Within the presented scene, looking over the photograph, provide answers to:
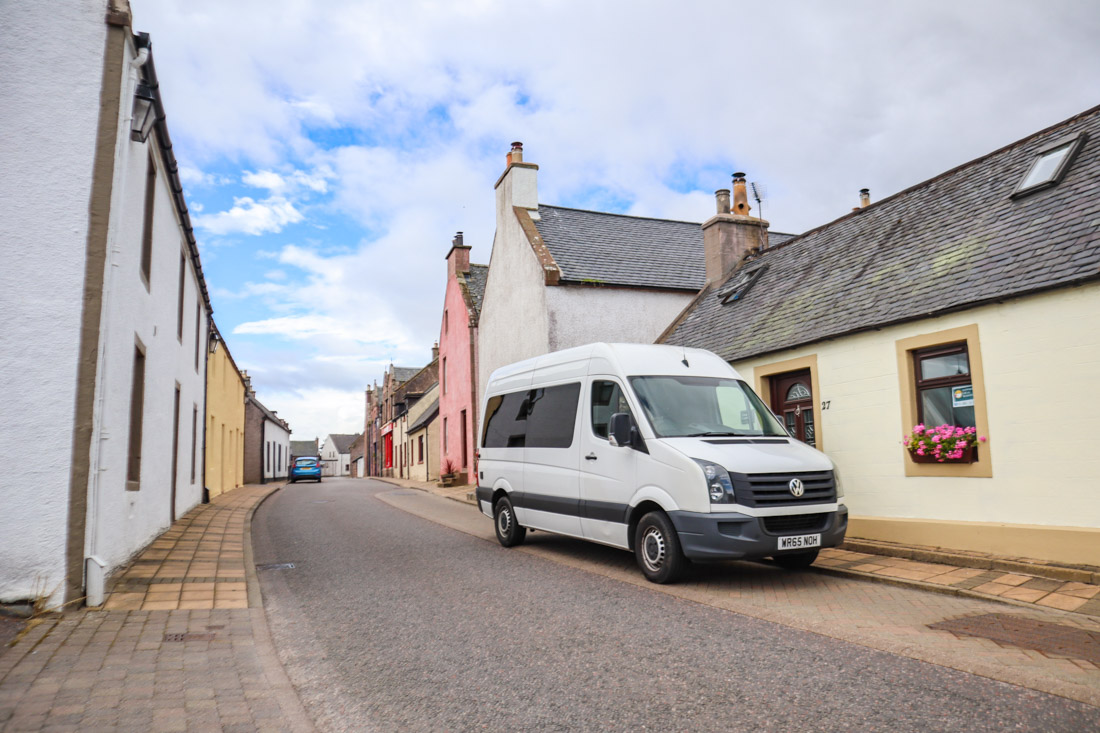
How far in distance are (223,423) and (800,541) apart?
20.1 m

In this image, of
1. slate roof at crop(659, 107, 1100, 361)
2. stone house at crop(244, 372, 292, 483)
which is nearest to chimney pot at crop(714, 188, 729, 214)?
slate roof at crop(659, 107, 1100, 361)

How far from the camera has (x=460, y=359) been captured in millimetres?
26578

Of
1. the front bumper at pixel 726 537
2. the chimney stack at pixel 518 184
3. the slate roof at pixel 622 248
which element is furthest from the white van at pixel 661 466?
the chimney stack at pixel 518 184

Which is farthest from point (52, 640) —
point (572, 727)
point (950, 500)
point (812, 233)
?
point (812, 233)

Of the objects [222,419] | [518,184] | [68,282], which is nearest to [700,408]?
[68,282]

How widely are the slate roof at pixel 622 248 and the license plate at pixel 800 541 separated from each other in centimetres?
1159

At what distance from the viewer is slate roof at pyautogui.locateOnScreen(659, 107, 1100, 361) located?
8.48 m

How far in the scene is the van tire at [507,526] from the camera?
10.6 meters

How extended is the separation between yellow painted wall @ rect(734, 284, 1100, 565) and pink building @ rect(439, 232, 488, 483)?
1499 cm

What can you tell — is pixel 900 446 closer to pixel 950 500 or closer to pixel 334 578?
pixel 950 500

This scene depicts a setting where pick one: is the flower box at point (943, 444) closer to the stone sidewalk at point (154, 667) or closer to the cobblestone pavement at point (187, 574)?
the stone sidewalk at point (154, 667)

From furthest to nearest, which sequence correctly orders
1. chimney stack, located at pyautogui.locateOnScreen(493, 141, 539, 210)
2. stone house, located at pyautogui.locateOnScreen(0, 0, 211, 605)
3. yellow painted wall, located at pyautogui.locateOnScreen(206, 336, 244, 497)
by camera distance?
1. chimney stack, located at pyautogui.locateOnScreen(493, 141, 539, 210)
2. yellow painted wall, located at pyautogui.locateOnScreen(206, 336, 244, 497)
3. stone house, located at pyautogui.locateOnScreen(0, 0, 211, 605)

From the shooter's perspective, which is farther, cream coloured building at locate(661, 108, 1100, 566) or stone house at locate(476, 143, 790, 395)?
stone house at locate(476, 143, 790, 395)

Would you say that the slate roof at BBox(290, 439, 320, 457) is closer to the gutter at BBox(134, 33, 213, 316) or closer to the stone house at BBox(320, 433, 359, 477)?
the stone house at BBox(320, 433, 359, 477)
